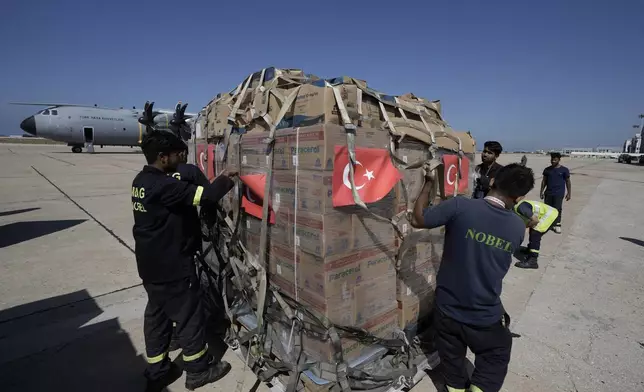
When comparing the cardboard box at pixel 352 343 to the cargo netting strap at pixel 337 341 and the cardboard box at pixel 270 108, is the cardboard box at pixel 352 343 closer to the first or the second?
the cargo netting strap at pixel 337 341

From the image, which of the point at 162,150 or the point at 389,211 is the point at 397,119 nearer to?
the point at 389,211

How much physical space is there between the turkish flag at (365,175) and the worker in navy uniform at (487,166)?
3.10 m

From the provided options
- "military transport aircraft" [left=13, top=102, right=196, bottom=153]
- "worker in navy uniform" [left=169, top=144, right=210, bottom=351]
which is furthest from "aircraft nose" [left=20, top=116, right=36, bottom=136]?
"worker in navy uniform" [left=169, top=144, right=210, bottom=351]

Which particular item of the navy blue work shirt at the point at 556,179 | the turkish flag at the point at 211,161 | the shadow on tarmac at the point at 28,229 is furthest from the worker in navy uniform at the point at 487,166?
the shadow on tarmac at the point at 28,229

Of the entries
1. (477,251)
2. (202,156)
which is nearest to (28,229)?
(202,156)

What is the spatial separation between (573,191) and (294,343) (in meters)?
17.0

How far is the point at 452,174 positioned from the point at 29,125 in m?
32.2

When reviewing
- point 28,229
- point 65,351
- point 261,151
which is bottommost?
point 65,351

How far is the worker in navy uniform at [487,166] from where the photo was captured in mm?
4957

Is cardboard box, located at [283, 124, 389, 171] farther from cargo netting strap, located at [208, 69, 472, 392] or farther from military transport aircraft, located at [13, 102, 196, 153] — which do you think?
military transport aircraft, located at [13, 102, 196, 153]

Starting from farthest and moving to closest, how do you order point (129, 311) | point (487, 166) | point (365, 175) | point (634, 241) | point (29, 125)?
point (29, 125)
point (634, 241)
point (487, 166)
point (129, 311)
point (365, 175)

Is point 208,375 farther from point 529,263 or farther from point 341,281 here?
point 529,263

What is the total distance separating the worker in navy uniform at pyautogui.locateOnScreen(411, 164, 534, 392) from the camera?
198 cm

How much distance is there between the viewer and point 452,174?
3.24m
